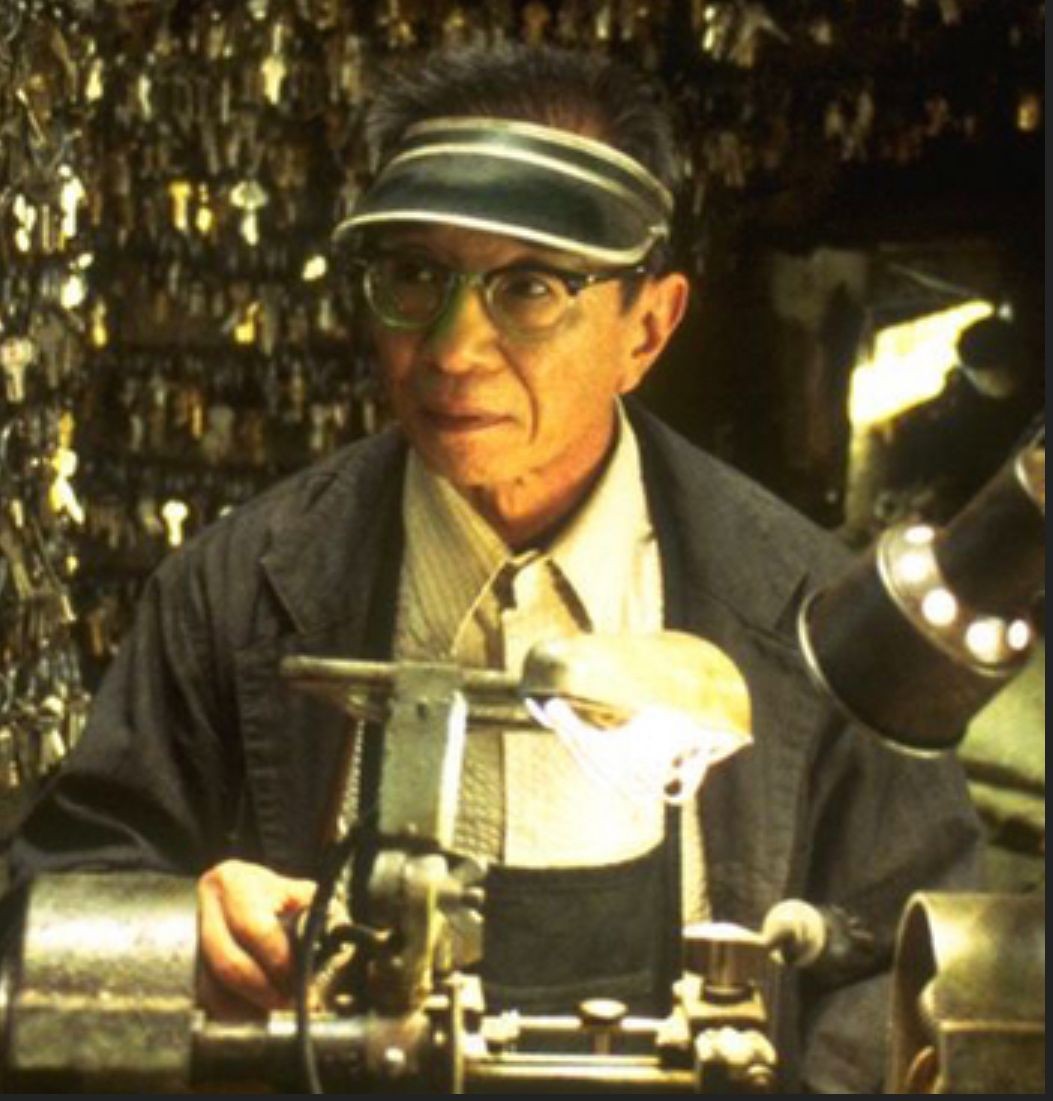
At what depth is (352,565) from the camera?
6.55 feet

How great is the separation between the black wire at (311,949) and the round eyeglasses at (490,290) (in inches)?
22.2

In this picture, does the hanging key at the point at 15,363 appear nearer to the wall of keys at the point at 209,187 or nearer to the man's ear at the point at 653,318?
the wall of keys at the point at 209,187

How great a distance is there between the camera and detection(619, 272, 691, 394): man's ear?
6.42 ft

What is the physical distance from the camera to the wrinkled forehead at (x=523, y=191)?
70.7 inches

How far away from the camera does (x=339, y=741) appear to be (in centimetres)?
194

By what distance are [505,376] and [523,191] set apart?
0.18 m

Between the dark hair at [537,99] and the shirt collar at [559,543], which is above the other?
the dark hair at [537,99]

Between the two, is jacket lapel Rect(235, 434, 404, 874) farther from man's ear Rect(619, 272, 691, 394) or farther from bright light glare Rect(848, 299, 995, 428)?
bright light glare Rect(848, 299, 995, 428)

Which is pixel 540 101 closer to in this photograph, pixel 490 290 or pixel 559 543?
pixel 490 290

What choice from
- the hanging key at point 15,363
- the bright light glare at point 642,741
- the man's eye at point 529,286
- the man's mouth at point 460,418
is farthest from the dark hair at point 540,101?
the hanging key at point 15,363

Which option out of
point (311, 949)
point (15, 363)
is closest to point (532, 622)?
point (311, 949)

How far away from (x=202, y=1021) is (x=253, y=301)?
1.29 m

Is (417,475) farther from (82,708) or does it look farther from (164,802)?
(82,708)

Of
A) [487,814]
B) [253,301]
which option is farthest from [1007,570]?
[253,301]
